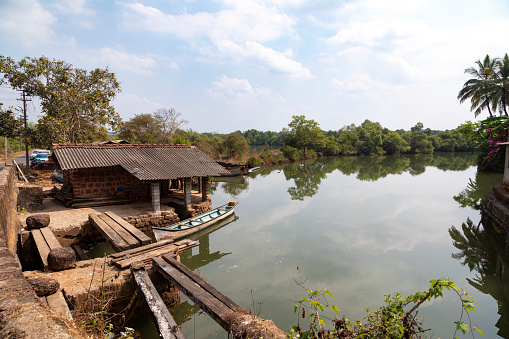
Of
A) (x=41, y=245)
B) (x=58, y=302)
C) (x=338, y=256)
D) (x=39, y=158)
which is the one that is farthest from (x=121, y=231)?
(x=39, y=158)

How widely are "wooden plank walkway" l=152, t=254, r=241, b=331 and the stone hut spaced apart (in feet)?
19.8

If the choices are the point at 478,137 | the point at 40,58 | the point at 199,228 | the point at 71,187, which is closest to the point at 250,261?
the point at 199,228

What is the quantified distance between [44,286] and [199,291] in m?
2.61

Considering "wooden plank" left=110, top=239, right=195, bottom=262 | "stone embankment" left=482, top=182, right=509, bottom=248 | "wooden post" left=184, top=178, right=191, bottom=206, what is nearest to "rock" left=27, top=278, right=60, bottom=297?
"wooden plank" left=110, top=239, right=195, bottom=262

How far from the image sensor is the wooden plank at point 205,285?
4.76 m

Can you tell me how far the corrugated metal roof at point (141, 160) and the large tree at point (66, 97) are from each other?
35.8 ft

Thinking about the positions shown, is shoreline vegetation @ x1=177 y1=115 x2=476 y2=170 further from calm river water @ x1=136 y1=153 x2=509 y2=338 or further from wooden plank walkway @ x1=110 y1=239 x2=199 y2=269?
wooden plank walkway @ x1=110 y1=239 x2=199 y2=269

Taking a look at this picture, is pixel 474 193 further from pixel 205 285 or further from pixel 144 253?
pixel 144 253

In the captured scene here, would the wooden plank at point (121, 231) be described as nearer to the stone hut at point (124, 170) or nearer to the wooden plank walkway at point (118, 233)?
the wooden plank walkway at point (118, 233)

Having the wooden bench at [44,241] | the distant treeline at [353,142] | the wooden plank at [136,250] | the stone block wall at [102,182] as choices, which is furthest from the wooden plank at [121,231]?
the distant treeline at [353,142]

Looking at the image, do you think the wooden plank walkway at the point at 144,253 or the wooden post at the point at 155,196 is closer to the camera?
the wooden plank walkway at the point at 144,253

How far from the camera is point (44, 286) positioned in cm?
475

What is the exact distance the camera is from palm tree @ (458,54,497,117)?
1185 inches

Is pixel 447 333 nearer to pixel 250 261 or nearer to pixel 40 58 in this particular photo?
pixel 250 261
